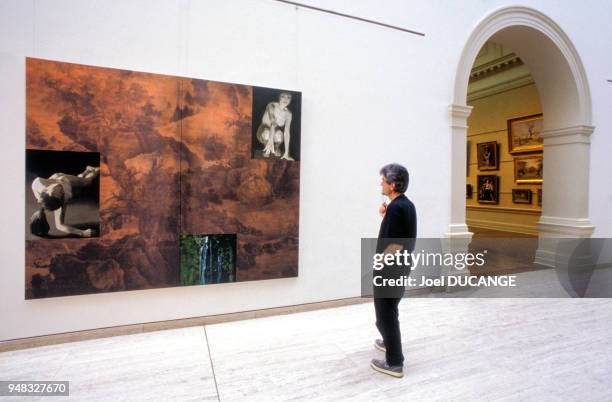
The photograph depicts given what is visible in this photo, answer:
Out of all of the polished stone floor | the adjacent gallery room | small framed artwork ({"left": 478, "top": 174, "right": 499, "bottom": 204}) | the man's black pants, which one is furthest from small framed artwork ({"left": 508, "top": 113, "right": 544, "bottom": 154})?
the man's black pants

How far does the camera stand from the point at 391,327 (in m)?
3.17

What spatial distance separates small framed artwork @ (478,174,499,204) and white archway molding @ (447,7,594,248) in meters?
5.08

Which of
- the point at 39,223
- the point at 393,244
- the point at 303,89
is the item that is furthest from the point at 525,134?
the point at 39,223

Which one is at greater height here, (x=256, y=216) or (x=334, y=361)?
(x=256, y=216)

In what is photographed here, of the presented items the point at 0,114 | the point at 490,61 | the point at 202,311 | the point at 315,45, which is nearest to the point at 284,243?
the point at 202,311

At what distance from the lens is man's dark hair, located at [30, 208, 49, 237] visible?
→ 362cm

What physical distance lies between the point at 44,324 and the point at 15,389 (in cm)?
89

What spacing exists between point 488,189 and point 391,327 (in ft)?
39.8

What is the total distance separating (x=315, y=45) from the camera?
491 cm

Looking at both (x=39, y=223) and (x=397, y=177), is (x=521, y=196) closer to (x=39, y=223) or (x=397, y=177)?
(x=397, y=177)

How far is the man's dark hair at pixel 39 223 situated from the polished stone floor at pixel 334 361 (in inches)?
48.6

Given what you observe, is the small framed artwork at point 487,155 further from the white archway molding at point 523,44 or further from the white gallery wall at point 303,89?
the white gallery wall at point 303,89

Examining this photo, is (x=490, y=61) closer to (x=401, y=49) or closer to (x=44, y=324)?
(x=401, y=49)

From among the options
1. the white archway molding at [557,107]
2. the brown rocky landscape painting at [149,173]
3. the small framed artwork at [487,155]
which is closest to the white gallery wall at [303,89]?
the brown rocky landscape painting at [149,173]
